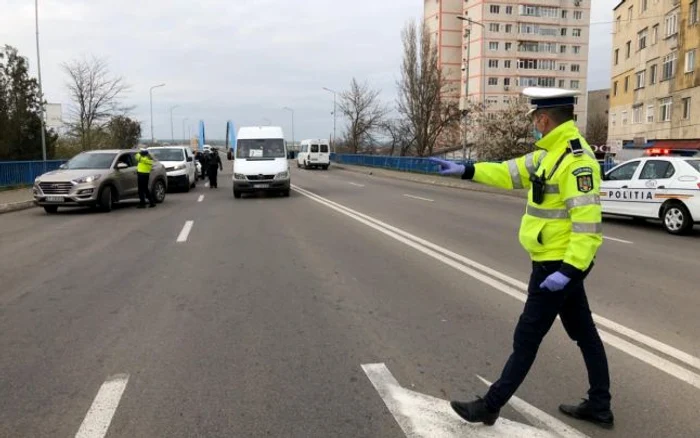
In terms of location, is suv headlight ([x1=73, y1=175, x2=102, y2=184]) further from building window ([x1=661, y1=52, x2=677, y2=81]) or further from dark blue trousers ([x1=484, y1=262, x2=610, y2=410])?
building window ([x1=661, y1=52, x2=677, y2=81])

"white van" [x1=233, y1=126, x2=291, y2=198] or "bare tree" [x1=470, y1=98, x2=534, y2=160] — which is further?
"bare tree" [x1=470, y1=98, x2=534, y2=160]

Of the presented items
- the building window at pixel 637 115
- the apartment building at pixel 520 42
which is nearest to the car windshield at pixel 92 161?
the building window at pixel 637 115

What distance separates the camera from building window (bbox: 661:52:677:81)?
3819 centimetres

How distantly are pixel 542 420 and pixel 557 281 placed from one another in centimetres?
100

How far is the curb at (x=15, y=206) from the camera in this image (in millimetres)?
16736

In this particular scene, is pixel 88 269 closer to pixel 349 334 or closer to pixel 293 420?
pixel 349 334

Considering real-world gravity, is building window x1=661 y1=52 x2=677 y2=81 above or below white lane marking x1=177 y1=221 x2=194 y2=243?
above

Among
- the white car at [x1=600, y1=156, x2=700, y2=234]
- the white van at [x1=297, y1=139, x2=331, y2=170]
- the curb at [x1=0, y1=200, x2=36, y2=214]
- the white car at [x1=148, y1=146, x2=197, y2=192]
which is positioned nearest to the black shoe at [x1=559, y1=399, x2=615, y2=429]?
the white car at [x1=600, y1=156, x2=700, y2=234]

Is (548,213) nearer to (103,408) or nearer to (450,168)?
(450,168)

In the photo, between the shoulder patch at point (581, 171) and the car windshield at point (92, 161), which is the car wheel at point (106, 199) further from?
the shoulder patch at point (581, 171)

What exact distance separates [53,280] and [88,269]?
27.8 inches

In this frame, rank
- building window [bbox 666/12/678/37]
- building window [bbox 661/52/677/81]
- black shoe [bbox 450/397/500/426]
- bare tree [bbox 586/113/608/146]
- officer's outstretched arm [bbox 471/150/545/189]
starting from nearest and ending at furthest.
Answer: black shoe [bbox 450/397/500/426] < officer's outstretched arm [bbox 471/150/545/189] < building window [bbox 666/12/678/37] < building window [bbox 661/52/677/81] < bare tree [bbox 586/113/608/146]

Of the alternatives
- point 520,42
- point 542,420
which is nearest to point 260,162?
point 542,420

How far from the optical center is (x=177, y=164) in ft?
76.9
